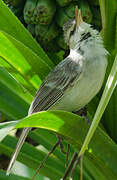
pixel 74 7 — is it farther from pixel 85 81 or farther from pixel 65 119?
pixel 65 119

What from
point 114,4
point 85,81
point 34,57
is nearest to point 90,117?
point 85,81

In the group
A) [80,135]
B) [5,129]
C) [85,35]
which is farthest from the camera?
[85,35]

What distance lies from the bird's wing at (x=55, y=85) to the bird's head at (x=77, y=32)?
0.14 m

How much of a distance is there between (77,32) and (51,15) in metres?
0.20

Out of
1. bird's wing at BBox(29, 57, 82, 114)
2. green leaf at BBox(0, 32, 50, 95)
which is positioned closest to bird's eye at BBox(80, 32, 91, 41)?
bird's wing at BBox(29, 57, 82, 114)

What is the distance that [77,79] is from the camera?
1305mm

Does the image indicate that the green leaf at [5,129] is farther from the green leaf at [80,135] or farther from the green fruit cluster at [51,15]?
the green fruit cluster at [51,15]

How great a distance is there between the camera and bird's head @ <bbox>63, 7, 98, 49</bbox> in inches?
54.7

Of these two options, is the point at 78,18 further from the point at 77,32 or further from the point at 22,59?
the point at 22,59

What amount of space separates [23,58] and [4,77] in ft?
1.00

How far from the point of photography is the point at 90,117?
4.28 feet

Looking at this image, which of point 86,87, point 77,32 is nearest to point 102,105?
point 86,87

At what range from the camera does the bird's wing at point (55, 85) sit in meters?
1.30

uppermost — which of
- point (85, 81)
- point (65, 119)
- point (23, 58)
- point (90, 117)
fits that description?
point (23, 58)
